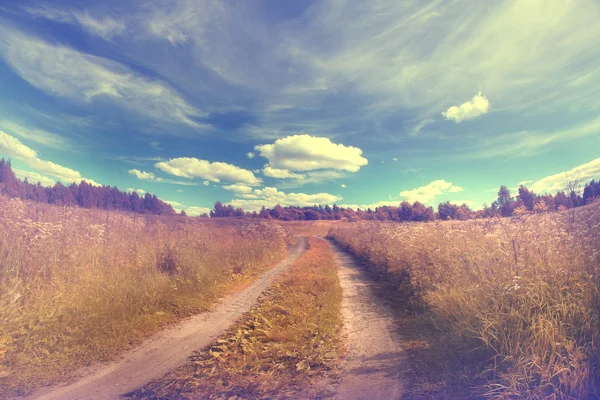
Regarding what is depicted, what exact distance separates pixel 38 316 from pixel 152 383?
10.2 feet

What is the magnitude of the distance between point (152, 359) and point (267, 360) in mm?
2133

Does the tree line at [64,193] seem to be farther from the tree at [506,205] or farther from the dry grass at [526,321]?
the tree at [506,205]

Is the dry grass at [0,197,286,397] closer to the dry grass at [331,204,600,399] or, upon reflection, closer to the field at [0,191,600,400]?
the field at [0,191,600,400]

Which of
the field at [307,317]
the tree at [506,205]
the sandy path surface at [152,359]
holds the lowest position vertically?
the sandy path surface at [152,359]

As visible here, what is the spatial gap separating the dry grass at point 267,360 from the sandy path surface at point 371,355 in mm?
289

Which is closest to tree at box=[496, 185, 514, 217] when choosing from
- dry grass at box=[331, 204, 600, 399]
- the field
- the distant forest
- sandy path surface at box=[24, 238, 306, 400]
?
the distant forest

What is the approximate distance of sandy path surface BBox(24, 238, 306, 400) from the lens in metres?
4.10

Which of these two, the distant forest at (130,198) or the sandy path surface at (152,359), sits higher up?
the distant forest at (130,198)

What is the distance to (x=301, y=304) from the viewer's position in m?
8.34

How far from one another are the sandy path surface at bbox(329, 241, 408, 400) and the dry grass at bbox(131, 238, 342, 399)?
289 millimetres

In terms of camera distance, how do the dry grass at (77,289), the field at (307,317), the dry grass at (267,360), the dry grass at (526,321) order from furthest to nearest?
1. the dry grass at (77,289)
2. the dry grass at (267,360)
3. the field at (307,317)
4. the dry grass at (526,321)

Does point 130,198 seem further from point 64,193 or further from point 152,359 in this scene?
point 152,359

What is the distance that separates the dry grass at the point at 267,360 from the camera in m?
3.98

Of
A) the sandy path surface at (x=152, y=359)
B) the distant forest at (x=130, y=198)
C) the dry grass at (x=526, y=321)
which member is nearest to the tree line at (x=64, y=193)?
the distant forest at (x=130, y=198)
